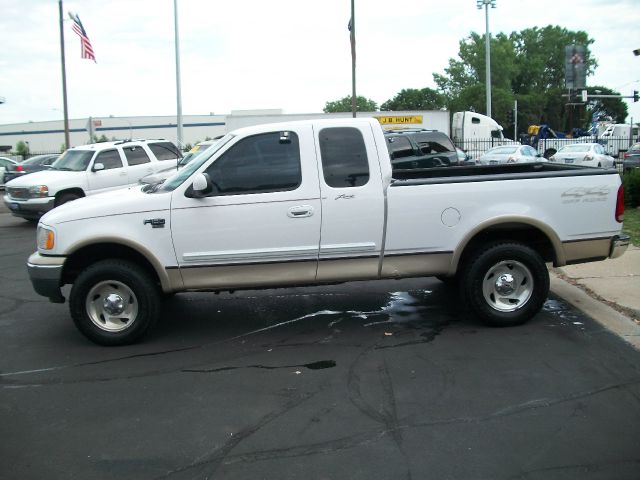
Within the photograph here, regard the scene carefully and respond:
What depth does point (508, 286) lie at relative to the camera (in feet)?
A: 20.1

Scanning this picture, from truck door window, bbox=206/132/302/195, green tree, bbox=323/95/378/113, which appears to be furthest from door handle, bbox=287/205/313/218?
green tree, bbox=323/95/378/113

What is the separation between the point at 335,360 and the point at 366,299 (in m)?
2.06

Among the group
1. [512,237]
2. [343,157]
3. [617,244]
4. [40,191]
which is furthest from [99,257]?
[40,191]

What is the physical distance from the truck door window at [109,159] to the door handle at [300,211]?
10723mm

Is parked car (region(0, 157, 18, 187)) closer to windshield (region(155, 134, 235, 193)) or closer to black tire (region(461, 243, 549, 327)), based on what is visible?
windshield (region(155, 134, 235, 193))

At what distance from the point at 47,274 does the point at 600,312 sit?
5531 mm

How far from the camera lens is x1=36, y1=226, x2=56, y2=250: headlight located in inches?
226

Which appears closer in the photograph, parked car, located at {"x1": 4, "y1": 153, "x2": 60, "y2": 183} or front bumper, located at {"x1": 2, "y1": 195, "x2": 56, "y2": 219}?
front bumper, located at {"x1": 2, "y1": 195, "x2": 56, "y2": 219}

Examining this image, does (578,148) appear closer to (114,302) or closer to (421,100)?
(114,302)

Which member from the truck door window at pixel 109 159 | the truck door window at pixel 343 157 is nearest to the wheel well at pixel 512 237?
the truck door window at pixel 343 157

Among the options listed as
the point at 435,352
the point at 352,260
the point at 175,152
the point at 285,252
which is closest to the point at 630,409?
the point at 435,352

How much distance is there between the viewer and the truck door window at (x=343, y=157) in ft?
19.1

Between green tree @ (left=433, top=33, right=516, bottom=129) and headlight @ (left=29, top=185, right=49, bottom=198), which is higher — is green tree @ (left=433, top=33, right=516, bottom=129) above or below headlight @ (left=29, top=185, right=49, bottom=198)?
above

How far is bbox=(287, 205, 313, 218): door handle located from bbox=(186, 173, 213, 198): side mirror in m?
0.76
